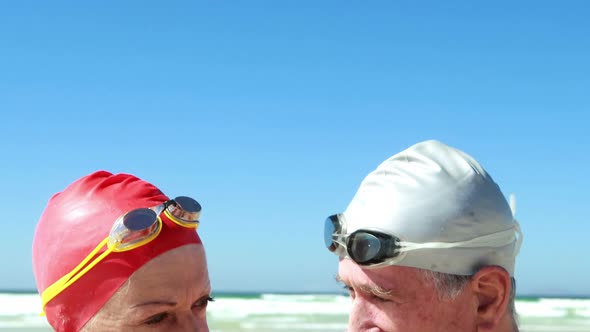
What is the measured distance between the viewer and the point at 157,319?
Result: 12.0 feet

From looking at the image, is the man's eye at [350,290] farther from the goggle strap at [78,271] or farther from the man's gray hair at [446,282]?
the goggle strap at [78,271]

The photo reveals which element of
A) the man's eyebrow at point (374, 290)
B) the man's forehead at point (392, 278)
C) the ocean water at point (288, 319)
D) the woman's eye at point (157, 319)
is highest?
the man's forehead at point (392, 278)

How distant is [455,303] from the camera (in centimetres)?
314

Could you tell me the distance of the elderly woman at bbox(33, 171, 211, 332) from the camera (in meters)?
3.68

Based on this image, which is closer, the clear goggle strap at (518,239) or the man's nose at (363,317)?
the man's nose at (363,317)

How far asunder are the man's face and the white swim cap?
7 centimetres

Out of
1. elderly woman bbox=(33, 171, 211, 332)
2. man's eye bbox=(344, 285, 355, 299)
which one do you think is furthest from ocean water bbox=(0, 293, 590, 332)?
man's eye bbox=(344, 285, 355, 299)

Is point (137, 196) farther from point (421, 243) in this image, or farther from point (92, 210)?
point (421, 243)

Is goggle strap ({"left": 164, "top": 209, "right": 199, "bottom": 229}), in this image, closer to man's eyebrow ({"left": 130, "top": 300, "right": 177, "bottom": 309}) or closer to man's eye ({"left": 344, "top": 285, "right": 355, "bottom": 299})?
man's eyebrow ({"left": 130, "top": 300, "right": 177, "bottom": 309})

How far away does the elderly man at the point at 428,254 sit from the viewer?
10.2 feet

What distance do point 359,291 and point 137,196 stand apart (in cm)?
137

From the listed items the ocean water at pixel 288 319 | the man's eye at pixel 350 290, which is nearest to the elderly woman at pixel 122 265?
the man's eye at pixel 350 290

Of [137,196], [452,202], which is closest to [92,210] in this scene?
[137,196]

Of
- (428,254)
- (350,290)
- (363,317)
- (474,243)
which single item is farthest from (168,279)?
(474,243)
